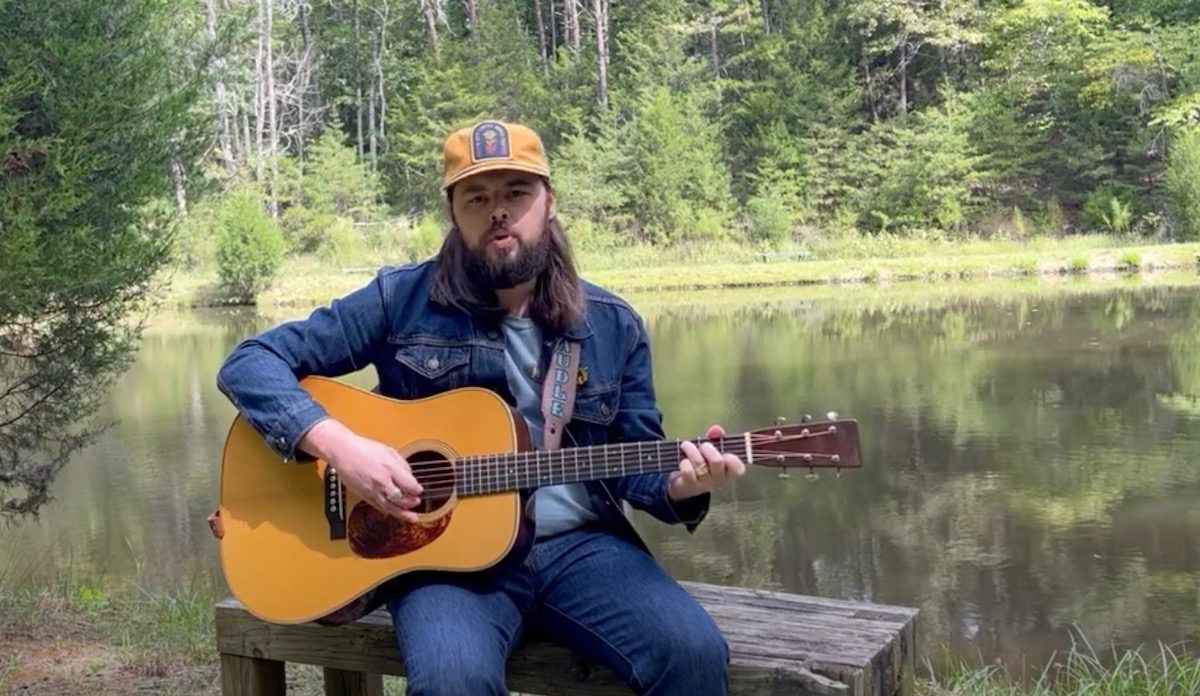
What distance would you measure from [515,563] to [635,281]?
2091cm

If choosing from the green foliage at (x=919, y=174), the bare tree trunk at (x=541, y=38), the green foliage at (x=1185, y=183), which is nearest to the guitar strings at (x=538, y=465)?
the green foliage at (x=1185, y=183)

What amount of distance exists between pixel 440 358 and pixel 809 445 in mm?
750

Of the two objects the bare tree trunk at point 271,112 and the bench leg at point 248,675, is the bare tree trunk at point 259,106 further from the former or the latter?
the bench leg at point 248,675

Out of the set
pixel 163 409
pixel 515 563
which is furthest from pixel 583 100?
pixel 515 563

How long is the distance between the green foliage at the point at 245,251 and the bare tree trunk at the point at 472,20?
33.9 ft

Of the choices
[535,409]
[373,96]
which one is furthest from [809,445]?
[373,96]

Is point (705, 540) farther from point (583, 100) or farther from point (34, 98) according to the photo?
point (583, 100)

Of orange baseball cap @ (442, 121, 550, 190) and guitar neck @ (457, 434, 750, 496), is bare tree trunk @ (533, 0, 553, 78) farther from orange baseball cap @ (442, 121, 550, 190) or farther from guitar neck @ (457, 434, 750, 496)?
guitar neck @ (457, 434, 750, 496)

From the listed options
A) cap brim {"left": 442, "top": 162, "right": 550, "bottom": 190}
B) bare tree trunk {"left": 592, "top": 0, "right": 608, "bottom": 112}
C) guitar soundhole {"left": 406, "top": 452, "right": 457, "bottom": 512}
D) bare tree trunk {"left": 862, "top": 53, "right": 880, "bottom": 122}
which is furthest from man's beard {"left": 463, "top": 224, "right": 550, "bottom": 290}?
bare tree trunk {"left": 862, "top": 53, "right": 880, "bottom": 122}

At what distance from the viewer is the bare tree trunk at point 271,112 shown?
95.0ft

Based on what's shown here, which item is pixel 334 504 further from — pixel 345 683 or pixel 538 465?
pixel 345 683

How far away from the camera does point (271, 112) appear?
30.5 m

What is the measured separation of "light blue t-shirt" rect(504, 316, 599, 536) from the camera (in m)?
2.26

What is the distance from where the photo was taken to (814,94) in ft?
94.3
